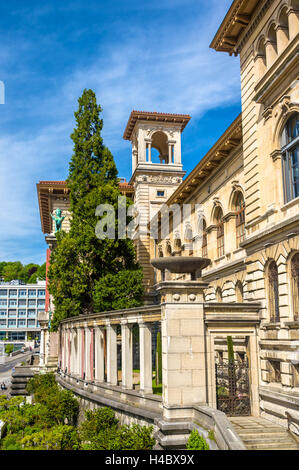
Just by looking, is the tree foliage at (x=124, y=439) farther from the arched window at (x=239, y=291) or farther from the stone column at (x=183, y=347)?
the arched window at (x=239, y=291)

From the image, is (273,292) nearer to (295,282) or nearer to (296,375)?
(295,282)

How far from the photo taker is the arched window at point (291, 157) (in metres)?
16.1

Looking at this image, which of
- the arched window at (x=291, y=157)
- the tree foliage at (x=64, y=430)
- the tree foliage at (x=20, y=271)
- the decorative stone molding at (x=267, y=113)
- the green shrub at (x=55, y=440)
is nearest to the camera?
the tree foliage at (x=64, y=430)

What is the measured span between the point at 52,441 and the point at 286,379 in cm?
790

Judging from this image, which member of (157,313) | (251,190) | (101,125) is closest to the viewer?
(157,313)

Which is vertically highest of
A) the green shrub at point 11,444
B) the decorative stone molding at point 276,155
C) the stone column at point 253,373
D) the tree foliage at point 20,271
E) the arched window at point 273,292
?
the tree foliage at point 20,271

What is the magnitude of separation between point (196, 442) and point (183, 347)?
3110 millimetres

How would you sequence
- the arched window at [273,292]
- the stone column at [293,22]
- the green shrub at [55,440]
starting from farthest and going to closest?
the arched window at [273,292], the stone column at [293,22], the green shrub at [55,440]

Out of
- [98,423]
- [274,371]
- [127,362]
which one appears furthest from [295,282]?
[98,423]

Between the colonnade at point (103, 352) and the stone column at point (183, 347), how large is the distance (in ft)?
8.76

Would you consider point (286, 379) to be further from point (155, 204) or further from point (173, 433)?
point (155, 204)

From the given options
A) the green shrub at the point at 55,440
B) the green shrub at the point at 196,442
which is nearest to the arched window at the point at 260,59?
the green shrub at the point at 196,442
